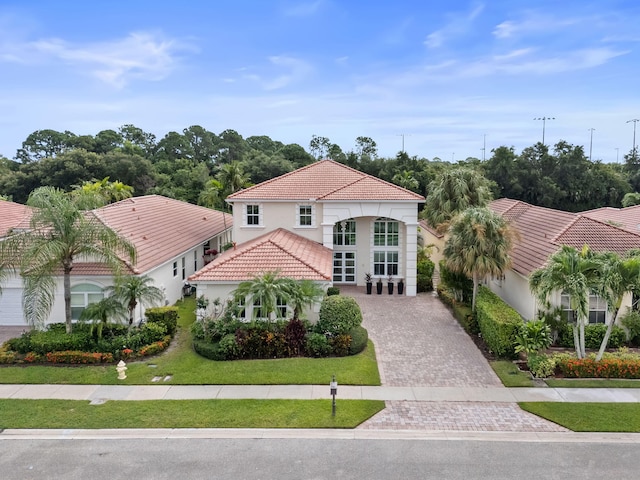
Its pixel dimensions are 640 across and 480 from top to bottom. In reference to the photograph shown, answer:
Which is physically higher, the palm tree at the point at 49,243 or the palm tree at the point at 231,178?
the palm tree at the point at 231,178

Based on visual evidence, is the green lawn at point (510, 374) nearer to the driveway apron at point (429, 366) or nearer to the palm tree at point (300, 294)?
the driveway apron at point (429, 366)

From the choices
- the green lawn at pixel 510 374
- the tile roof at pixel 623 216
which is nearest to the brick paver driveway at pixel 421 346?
the green lawn at pixel 510 374

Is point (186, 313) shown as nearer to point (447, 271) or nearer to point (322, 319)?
point (322, 319)

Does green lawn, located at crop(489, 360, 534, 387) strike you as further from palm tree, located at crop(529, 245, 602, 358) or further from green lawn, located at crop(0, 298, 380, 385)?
green lawn, located at crop(0, 298, 380, 385)

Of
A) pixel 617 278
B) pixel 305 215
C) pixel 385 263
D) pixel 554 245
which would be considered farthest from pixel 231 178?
pixel 617 278

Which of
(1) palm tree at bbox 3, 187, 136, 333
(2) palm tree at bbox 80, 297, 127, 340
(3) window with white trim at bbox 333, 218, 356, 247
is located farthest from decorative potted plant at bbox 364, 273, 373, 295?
(1) palm tree at bbox 3, 187, 136, 333

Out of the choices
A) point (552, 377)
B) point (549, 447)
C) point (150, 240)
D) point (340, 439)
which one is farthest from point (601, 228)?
point (150, 240)
